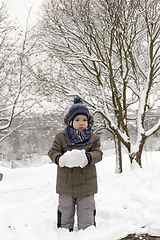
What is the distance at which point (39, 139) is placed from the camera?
41969mm

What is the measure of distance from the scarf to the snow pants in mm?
679

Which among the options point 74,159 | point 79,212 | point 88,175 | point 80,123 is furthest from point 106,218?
point 80,123

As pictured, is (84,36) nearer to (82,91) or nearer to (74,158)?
(82,91)

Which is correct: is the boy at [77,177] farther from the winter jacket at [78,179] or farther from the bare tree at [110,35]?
the bare tree at [110,35]

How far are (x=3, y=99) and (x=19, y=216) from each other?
7671 millimetres

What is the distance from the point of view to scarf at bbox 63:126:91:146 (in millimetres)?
2660

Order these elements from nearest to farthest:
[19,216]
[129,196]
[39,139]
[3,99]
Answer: [19,216], [129,196], [3,99], [39,139]

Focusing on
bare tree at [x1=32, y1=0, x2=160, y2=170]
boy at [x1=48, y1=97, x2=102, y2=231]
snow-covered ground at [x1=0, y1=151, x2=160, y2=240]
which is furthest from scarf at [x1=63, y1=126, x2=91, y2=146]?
bare tree at [x1=32, y1=0, x2=160, y2=170]

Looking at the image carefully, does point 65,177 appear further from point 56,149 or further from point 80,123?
point 80,123

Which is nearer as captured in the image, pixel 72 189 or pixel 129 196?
pixel 72 189

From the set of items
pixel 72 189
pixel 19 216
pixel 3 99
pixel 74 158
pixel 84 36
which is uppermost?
pixel 84 36

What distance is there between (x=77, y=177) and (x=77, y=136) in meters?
0.52

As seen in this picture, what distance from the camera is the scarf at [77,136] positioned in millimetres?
2660

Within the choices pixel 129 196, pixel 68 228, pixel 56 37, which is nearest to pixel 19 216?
pixel 68 228
